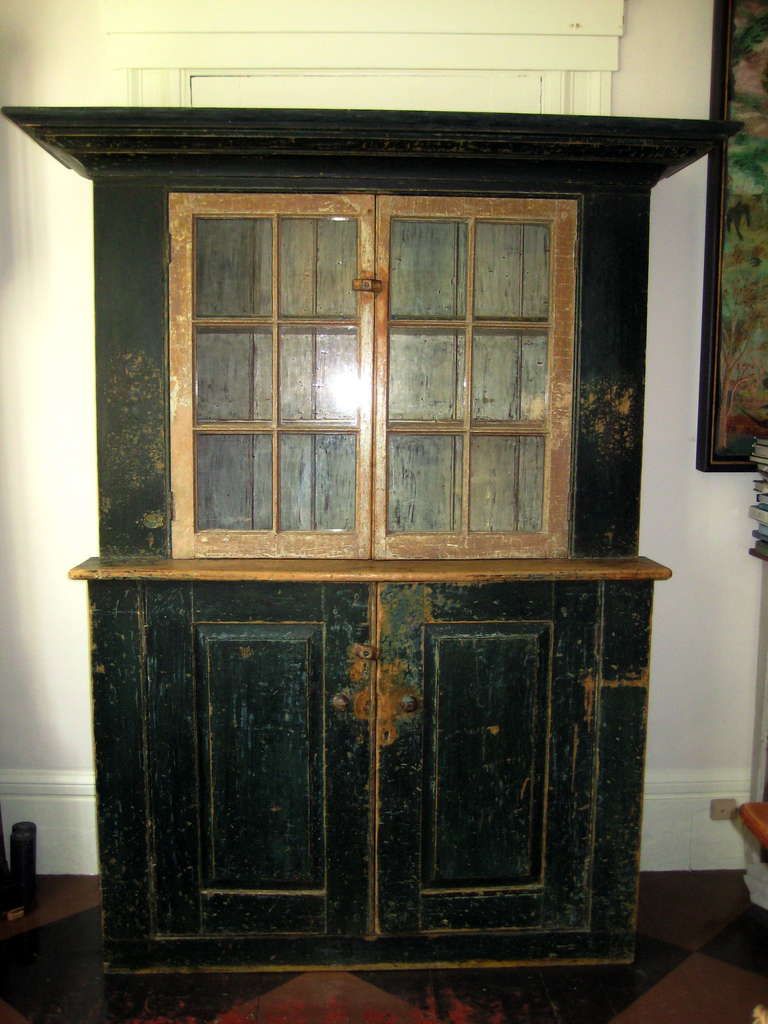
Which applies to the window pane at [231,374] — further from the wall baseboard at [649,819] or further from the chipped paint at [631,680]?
the wall baseboard at [649,819]

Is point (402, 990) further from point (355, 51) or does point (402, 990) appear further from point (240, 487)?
point (355, 51)

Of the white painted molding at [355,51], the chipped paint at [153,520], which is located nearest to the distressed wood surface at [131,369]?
the chipped paint at [153,520]

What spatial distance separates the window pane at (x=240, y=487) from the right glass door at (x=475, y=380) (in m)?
0.32

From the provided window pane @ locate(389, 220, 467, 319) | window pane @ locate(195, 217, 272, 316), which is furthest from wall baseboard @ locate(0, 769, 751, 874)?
window pane @ locate(389, 220, 467, 319)

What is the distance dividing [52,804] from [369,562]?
1.51m

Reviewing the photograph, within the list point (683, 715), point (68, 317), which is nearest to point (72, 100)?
point (68, 317)

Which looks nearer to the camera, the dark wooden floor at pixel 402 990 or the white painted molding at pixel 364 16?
the dark wooden floor at pixel 402 990

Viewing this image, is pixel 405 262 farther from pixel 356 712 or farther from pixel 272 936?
pixel 272 936

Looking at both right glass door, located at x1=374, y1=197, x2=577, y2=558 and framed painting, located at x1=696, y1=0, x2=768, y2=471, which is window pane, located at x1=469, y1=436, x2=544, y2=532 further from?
framed painting, located at x1=696, y1=0, x2=768, y2=471

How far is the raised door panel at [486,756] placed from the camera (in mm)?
2330

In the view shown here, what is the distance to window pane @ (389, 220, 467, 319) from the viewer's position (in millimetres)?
2314

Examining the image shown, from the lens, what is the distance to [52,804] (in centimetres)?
292

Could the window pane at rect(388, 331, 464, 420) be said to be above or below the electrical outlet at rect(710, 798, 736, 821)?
above

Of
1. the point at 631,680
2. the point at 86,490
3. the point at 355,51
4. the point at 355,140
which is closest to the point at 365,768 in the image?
the point at 631,680
